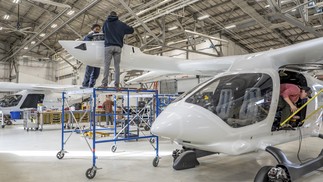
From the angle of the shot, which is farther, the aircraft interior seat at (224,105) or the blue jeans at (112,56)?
the blue jeans at (112,56)

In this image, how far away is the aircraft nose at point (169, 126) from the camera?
132 inches

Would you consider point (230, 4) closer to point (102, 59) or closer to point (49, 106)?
point (102, 59)

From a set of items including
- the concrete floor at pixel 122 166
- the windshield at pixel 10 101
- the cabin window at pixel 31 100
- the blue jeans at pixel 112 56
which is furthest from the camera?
the cabin window at pixel 31 100

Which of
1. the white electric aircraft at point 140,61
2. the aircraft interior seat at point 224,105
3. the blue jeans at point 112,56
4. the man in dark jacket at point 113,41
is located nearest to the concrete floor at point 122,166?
the aircraft interior seat at point 224,105

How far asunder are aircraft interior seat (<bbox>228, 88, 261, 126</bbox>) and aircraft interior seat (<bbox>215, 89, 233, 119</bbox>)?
0.10 meters

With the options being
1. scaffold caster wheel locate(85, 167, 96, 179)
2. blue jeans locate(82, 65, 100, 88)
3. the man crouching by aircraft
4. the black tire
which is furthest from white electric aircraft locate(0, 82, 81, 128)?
the black tire

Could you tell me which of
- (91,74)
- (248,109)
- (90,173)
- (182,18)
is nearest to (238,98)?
(248,109)

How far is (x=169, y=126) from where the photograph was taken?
338 cm

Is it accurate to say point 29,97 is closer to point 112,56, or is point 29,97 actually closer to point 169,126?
point 112,56

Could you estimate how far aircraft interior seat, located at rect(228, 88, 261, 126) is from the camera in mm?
3543

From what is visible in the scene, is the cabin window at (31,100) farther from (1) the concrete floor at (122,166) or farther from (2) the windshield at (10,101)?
(1) the concrete floor at (122,166)

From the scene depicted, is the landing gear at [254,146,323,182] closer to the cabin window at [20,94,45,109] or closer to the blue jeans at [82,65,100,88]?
the blue jeans at [82,65,100,88]

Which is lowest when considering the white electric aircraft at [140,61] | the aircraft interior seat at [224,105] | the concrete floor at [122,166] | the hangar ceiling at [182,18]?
the concrete floor at [122,166]

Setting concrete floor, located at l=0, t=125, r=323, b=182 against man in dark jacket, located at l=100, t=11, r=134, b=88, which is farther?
man in dark jacket, located at l=100, t=11, r=134, b=88
